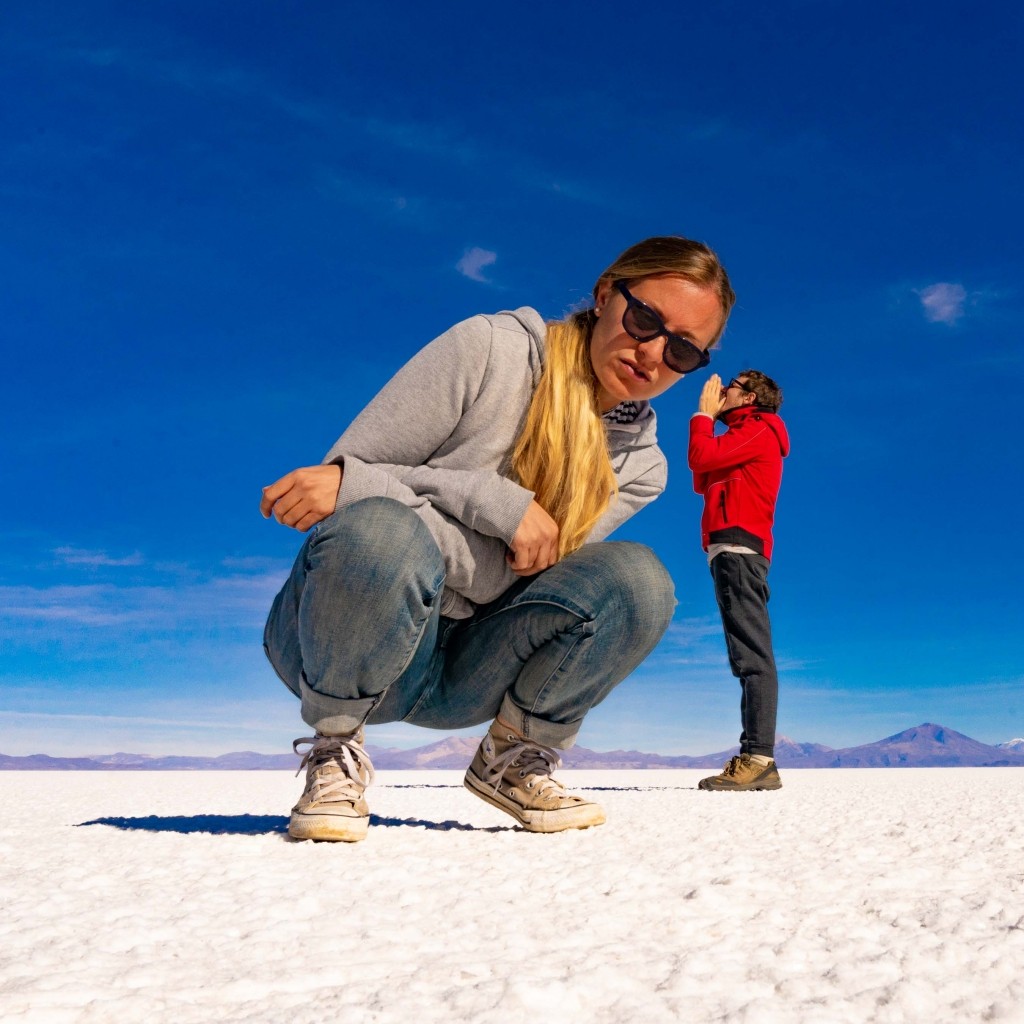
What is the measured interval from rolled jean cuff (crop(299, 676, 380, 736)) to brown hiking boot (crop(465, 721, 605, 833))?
0.40 metres

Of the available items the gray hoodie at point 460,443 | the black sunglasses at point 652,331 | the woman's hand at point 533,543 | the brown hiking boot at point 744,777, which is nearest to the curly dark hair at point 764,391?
the brown hiking boot at point 744,777

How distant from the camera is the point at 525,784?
2385 millimetres

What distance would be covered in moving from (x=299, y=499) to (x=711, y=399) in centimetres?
288

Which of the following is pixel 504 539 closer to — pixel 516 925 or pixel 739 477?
pixel 516 925

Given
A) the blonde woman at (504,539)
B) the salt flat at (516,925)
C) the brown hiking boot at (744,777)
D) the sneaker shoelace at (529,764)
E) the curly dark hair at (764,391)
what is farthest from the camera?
the curly dark hair at (764,391)

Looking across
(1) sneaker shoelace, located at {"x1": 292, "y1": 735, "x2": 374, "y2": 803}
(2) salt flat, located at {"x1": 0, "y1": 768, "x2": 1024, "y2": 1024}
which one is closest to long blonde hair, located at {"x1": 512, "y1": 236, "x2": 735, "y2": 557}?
(1) sneaker shoelace, located at {"x1": 292, "y1": 735, "x2": 374, "y2": 803}

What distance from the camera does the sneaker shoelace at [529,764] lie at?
238 cm

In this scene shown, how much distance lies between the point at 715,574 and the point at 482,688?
2176 mm

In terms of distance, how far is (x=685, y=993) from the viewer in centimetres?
97

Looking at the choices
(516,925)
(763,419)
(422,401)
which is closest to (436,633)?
(422,401)

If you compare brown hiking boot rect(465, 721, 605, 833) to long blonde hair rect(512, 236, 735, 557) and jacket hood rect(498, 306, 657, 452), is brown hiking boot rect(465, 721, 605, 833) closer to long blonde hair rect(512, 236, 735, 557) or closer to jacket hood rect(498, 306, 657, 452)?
long blonde hair rect(512, 236, 735, 557)

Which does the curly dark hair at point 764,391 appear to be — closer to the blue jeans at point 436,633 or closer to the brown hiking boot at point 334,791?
the blue jeans at point 436,633

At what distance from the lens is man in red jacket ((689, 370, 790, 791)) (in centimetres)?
412

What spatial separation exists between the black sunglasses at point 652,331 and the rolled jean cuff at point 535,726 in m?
0.99
